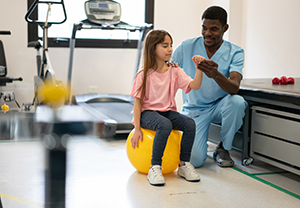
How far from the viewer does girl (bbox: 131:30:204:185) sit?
233 cm

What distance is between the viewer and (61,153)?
2.64 ft

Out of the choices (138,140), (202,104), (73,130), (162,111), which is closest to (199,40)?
(202,104)

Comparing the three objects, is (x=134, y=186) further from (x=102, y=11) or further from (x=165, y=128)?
(x=102, y=11)

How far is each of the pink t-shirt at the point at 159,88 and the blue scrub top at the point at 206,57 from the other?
13.9 inches

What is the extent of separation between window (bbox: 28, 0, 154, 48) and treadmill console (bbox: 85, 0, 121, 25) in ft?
1.46

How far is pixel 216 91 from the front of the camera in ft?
8.94

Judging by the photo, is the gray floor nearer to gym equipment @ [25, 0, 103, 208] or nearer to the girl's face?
the girl's face

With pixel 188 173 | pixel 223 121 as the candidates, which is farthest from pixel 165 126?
pixel 223 121

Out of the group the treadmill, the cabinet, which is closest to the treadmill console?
the treadmill

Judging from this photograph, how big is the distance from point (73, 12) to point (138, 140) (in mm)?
3331

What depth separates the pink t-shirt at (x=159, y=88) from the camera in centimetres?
239

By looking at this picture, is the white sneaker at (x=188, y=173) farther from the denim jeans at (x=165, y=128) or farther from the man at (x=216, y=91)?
the man at (x=216, y=91)

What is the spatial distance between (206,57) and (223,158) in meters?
0.76

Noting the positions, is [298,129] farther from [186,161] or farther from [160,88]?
[160,88]
